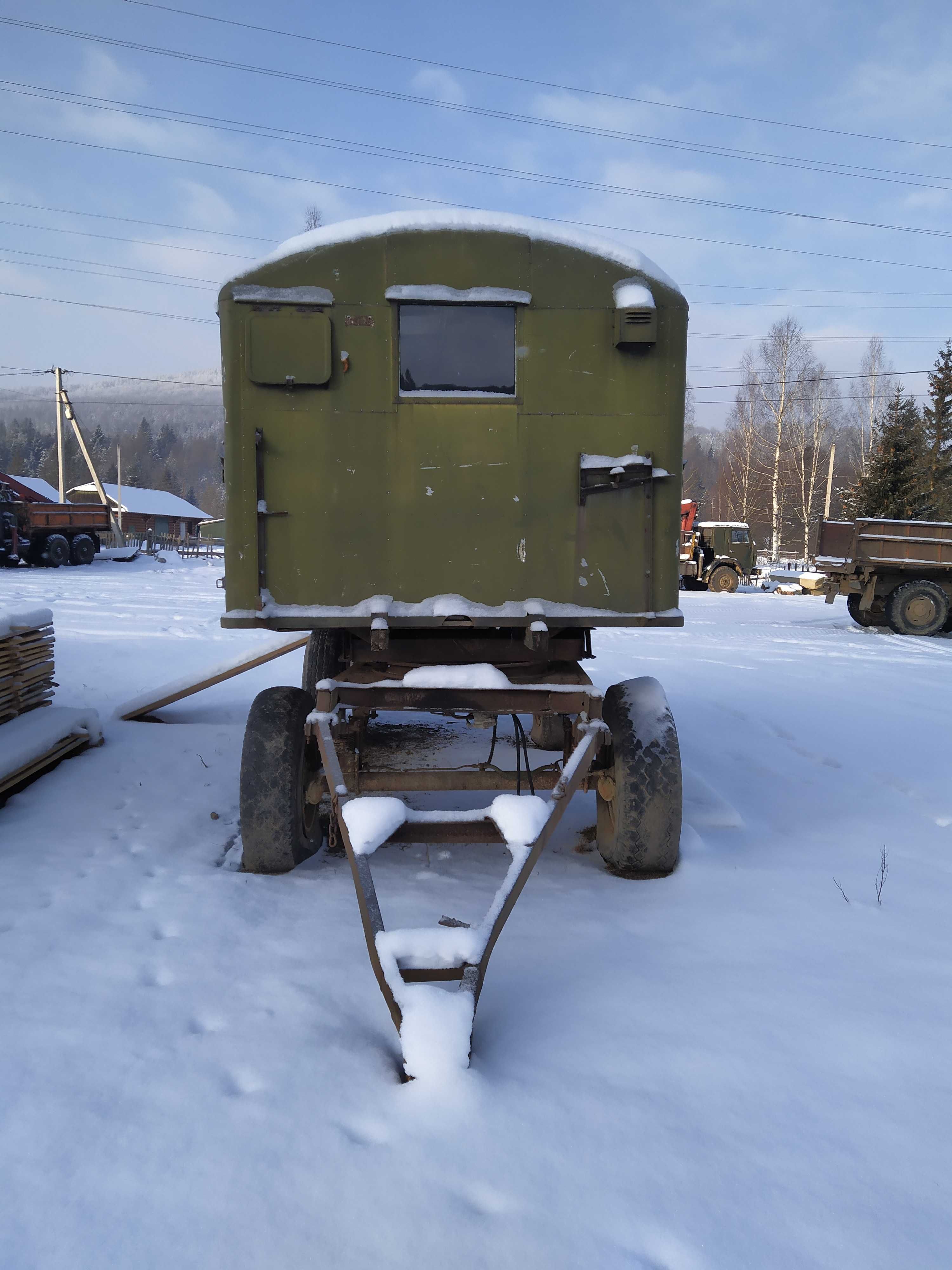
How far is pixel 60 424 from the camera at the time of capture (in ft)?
120

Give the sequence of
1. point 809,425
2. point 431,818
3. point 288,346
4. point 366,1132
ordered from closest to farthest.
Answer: point 366,1132, point 431,818, point 288,346, point 809,425

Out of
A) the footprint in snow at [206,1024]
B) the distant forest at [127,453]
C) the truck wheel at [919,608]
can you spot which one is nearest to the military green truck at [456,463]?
the footprint in snow at [206,1024]

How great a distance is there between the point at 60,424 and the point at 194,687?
122 ft

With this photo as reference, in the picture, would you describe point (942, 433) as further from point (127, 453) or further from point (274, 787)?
point (127, 453)

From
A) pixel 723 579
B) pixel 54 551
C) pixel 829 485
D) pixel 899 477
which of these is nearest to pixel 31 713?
pixel 54 551

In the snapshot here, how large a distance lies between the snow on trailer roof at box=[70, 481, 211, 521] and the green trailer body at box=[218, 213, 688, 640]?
5789 centimetres

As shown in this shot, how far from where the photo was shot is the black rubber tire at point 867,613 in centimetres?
1436

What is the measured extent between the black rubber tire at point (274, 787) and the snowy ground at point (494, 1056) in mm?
130

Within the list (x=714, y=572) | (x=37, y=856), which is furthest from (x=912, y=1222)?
(x=714, y=572)

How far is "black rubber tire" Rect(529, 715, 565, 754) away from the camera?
217 inches

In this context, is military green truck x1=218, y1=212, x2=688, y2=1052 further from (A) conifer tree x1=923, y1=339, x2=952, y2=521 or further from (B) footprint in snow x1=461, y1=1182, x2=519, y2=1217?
(A) conifer tree x1=923, y1=339, x2=952, y2=521

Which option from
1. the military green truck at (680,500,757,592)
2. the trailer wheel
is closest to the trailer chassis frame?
the trailer wheel

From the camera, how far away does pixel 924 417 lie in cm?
2948

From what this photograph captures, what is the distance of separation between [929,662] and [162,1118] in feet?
35.8
